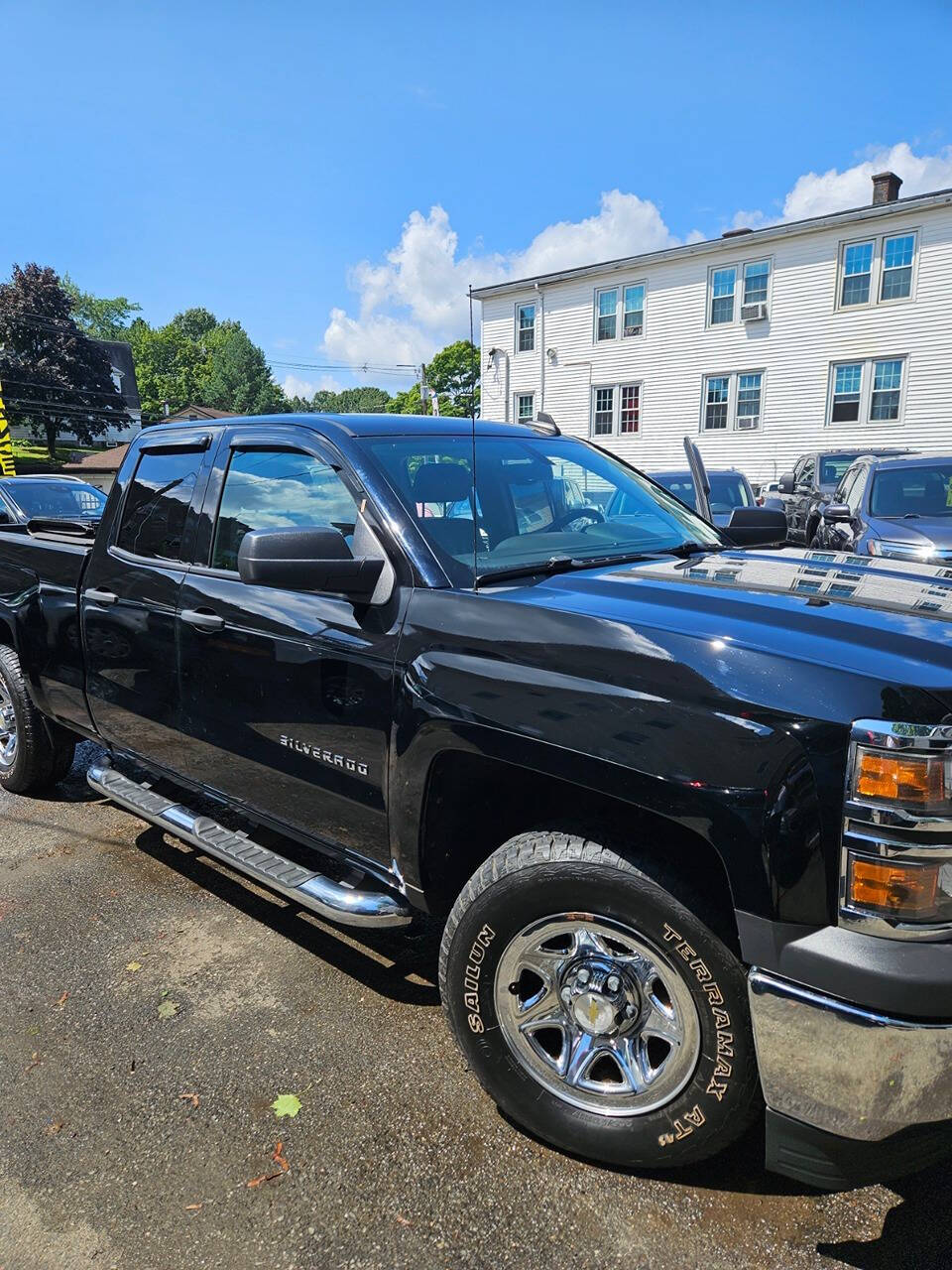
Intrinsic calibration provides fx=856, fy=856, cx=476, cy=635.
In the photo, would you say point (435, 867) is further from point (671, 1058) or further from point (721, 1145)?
point (721, 1145)

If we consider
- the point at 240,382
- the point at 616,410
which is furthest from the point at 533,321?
the point at 240,382

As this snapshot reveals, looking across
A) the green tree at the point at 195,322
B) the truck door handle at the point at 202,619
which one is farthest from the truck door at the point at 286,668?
the green tree at the point at 195,322

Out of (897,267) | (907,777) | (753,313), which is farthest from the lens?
(753,313)

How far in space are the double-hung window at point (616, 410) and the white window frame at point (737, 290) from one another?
9.09ft

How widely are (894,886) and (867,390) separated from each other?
72.6 ft

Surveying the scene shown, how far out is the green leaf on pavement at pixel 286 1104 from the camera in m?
2.49

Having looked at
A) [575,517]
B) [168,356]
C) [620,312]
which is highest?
[168,356]

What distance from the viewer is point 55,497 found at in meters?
11.5

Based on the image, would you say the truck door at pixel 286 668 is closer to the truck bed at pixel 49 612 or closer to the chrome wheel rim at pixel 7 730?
the truck bed at pixel 49 612

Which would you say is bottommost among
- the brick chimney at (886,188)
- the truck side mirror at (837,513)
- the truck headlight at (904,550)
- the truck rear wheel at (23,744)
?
the truck rear wheel at (23,744)

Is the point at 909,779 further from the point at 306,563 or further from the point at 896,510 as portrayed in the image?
the point at 896,510

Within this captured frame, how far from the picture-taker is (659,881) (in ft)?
6.58

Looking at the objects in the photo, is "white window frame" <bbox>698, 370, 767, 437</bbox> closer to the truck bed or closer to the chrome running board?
the truck bed

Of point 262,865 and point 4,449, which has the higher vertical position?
point 4,449
